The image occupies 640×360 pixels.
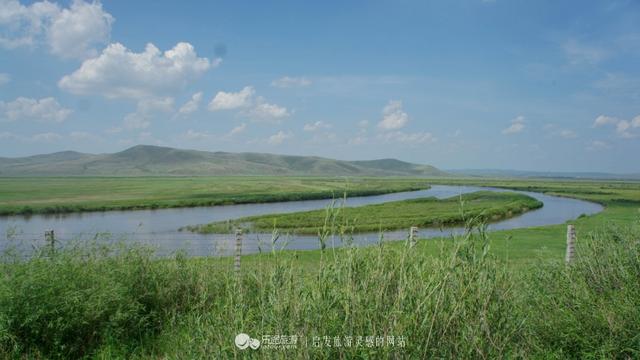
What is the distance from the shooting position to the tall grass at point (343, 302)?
3.86 meters

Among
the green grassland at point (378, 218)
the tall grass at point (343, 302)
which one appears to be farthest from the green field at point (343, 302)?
the green grassland at point (378, 218)

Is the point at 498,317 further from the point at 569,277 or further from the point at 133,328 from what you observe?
the point at 133,328

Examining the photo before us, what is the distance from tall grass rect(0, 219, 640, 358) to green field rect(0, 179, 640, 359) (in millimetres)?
19

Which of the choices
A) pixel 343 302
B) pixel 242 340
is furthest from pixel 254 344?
pixel 343 302

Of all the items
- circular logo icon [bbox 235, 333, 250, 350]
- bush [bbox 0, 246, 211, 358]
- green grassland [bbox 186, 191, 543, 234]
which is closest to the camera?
circular logo icon [bbox 235, 333, 250, 350]

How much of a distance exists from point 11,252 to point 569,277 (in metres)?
10.8

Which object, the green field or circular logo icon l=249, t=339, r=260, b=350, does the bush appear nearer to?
the green field

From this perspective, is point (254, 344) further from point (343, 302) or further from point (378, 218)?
point (378, 218)

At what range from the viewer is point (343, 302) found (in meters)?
3.88

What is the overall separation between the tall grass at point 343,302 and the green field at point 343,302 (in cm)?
2

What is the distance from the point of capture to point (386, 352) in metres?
3.60

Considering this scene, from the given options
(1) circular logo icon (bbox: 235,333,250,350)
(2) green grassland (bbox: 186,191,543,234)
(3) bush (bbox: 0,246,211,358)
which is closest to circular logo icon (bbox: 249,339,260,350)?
(1) circular logo icon (bbox: 235,333,250,350)

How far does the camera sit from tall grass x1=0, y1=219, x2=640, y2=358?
152 inches

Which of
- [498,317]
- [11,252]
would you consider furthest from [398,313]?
[11,252]
